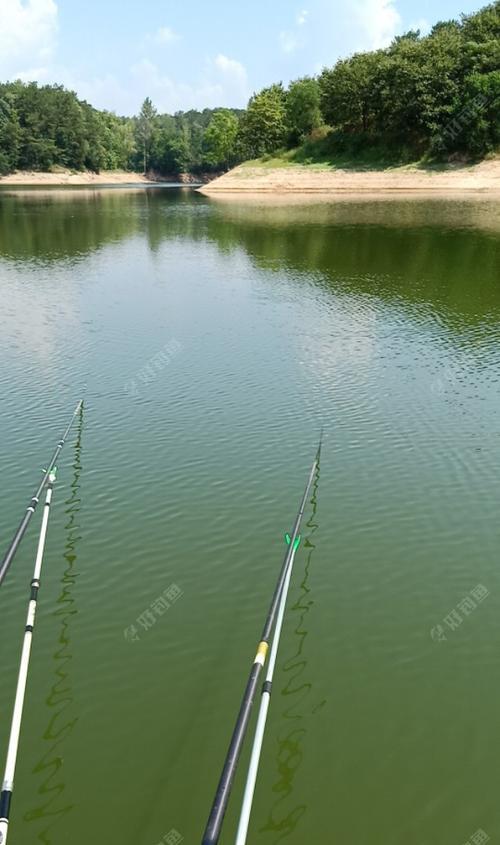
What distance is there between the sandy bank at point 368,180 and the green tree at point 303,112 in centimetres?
1210

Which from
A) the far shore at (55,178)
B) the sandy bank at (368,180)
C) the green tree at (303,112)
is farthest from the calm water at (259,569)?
the far shore at (55,178)

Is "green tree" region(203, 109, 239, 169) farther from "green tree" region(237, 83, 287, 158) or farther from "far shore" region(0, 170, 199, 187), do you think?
"green tree" region(237, 83, 287, 158)

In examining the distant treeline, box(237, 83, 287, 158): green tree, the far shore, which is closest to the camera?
the distant treeline

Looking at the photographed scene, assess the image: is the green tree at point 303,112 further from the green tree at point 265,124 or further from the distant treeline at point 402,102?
the green tree at point 265,124

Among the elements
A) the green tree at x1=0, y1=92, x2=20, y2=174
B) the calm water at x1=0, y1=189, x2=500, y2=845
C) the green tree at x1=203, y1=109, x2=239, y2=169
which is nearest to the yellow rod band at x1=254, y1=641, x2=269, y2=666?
the calm water at x1=0, y1=189, x2=500, y2=845

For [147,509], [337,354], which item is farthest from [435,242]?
[147,509]

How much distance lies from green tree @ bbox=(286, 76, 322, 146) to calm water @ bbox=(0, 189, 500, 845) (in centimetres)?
10255

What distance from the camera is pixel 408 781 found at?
9344 mm

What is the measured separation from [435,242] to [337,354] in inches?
1286

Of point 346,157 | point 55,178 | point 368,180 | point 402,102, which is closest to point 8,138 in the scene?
point 55,178

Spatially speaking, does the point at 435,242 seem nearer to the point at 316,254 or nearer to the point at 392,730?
the point at 316,254

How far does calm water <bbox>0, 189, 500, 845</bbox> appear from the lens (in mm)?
9211

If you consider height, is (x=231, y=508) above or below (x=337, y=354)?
below

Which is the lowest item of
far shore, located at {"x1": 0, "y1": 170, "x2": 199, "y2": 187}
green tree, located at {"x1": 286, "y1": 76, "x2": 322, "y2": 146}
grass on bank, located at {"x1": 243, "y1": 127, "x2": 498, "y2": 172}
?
grass on bank, located at {"x1": 243, "y1": 127, "x2": 498, "y2": 172}
